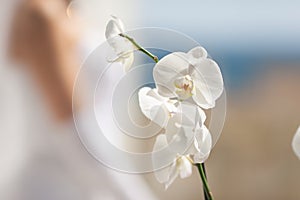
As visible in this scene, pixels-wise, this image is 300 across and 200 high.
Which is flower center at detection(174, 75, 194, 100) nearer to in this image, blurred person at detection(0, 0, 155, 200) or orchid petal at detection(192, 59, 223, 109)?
orchid petal at detection(192, 59, 223, 109)

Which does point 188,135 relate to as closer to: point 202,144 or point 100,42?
point 202,144

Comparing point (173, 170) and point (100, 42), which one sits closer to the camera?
point (173, 170)

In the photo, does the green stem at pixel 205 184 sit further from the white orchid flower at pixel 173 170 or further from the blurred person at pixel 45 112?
the blurred person at pixel 45 112

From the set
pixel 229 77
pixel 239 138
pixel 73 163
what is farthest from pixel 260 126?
pixel 73 163

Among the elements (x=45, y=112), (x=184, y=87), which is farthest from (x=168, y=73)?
(x=45, y=112)

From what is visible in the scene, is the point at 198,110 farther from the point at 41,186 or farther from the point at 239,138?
the point at 239,138
